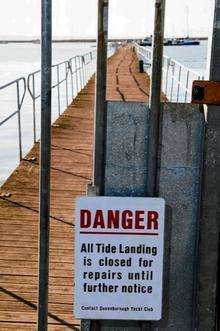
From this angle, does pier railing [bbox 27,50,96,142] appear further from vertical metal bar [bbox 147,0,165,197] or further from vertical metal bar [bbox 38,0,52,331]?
→ vertical metal bar [bbox 38,0,52,331]

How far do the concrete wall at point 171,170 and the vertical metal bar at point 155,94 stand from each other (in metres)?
0.03

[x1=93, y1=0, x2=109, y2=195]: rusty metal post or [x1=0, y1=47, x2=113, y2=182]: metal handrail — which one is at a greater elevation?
[x1=93, y1=0, x2=109, y2=195]: rusty metal post

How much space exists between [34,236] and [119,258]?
273 centimetres

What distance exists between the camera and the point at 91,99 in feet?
51.5

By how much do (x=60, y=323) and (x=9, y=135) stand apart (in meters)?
20.2

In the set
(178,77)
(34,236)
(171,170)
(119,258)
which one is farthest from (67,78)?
(119,258)

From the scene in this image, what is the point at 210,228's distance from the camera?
2562 millimetres

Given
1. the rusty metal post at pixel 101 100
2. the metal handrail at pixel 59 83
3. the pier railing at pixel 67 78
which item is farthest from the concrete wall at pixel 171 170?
the pier railing at pixel 67 78

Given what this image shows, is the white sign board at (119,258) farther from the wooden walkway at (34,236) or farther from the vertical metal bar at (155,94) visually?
the wooden walkway at (34,236)

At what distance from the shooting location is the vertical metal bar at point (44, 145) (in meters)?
1.95

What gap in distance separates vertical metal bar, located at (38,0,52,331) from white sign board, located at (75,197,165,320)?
28 centimetres

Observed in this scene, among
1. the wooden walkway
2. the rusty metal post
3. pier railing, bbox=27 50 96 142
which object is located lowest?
the wooden walkway

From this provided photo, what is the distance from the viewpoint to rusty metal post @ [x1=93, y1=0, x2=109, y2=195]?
2318mm

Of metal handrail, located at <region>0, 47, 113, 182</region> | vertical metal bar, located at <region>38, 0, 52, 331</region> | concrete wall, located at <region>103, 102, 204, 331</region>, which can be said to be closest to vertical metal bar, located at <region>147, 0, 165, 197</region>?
concrete wall, located at <region>103, 102, 204, 331</region>
